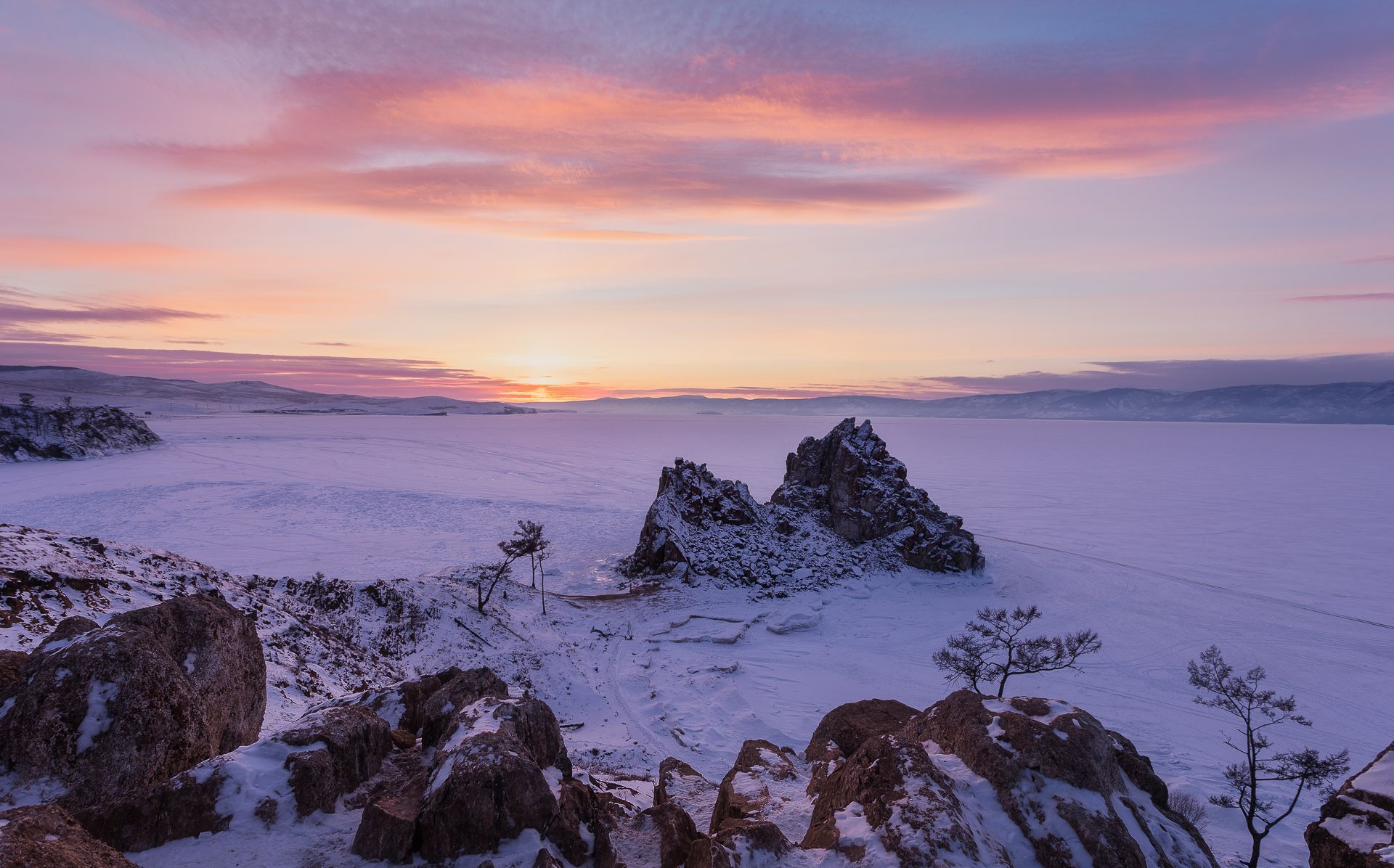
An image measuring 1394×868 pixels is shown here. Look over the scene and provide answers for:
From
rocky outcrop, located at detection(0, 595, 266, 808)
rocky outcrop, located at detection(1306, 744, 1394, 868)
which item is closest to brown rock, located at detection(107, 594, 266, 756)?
rocky outcrop, located at detection(0, 595, 266, 808)

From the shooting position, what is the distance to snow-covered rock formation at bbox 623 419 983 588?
50562 mm

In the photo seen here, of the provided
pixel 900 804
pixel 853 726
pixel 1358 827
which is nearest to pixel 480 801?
pixel 900 804

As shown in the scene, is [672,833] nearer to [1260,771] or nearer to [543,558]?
[1260,771]

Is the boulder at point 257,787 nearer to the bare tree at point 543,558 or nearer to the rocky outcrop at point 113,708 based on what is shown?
the rocky outcrop at point 113,708

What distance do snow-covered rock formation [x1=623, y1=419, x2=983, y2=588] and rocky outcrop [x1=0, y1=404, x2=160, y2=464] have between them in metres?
104

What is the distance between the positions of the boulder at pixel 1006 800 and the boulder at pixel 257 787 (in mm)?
9215

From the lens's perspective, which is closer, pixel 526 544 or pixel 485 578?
pixel 485 578

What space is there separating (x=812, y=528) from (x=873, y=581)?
26.4ft

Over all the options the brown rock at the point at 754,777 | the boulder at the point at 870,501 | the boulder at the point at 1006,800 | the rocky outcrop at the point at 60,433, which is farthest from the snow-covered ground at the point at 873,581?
the boulder at the point at 1006,800

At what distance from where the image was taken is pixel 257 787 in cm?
1153

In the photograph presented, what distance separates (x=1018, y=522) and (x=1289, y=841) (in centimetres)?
5496

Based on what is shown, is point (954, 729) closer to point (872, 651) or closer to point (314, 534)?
point (872, 651)

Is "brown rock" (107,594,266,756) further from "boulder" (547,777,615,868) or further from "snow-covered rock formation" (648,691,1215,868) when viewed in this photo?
"snow-covered rock formation" (648,691,1215,868)

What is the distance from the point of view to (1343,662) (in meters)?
37.2
